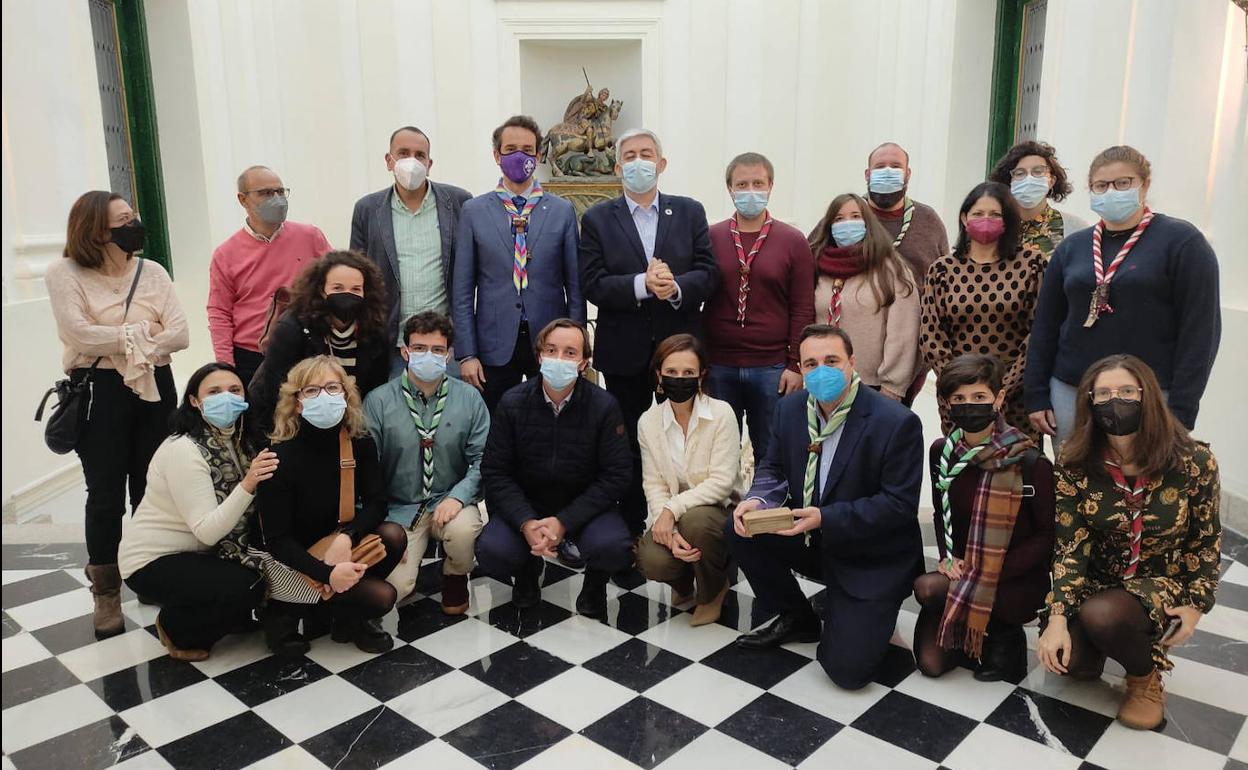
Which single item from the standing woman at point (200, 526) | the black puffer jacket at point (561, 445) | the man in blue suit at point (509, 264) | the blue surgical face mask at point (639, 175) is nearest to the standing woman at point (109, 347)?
the standing woman at point (200, 526)

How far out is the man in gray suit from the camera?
4.21 meters

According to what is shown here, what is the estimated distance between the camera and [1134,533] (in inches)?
111

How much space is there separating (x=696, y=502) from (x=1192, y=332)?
6.21 feet

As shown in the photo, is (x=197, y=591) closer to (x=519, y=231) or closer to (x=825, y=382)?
(x=519, y=231)

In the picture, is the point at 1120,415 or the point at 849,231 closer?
the point at 1120,415

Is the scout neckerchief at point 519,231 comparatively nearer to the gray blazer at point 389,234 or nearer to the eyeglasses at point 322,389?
the gray blazer at point 389,234

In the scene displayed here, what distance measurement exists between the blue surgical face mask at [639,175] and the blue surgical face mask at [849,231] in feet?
2.75

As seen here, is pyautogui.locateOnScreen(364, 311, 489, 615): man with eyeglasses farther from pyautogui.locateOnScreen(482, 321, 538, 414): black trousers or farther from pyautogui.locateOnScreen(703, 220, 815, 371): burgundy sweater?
pyautogui.locateOnScreen(703, 220, 815, 371): burgundy sweater

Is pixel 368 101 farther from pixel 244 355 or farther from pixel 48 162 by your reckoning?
pixel 244 355

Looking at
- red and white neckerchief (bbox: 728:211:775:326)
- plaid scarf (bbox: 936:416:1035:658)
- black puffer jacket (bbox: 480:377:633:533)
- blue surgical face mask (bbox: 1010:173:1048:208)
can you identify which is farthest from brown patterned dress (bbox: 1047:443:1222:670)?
black puffer jacket (bbox: 480:377:633:533)

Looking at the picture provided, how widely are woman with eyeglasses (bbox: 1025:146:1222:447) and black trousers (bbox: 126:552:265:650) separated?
10.4 feet

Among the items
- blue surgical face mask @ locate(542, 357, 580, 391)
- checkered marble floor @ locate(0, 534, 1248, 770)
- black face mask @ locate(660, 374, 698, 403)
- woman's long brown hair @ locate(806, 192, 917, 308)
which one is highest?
woman's long brown hair @ locate(806, 192, 917, 308)

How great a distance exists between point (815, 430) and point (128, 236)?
2.80 m

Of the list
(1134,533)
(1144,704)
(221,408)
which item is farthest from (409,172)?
(1144,704)
